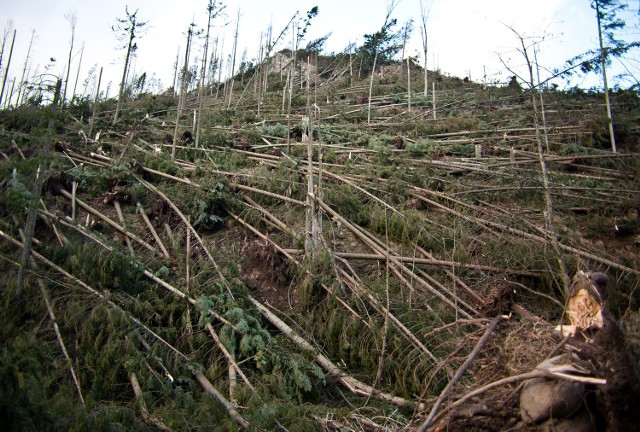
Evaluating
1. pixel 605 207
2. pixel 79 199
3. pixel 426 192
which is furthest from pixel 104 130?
pixel 605 207

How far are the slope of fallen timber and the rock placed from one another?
4cm

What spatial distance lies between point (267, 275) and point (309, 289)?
88 cm

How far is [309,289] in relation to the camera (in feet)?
15.9

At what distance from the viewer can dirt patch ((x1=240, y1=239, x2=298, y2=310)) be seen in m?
5.15

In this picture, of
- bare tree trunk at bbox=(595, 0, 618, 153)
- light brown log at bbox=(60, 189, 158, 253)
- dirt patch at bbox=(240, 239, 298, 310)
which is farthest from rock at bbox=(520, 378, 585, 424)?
bare tree trunk at bbox=(595, 0, 618, 153)

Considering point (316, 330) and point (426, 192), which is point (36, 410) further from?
point (426, 192)

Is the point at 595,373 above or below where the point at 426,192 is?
below

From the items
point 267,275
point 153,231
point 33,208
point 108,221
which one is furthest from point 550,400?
point 108,221

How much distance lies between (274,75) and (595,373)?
1363 inches

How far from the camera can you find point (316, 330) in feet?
15.1

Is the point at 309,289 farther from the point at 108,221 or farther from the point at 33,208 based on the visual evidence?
the point at 108,221

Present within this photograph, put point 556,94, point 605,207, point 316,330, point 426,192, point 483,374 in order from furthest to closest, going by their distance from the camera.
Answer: point 556,94 → point 426,192 → point 605,207 → point 316,330 → point 483,374

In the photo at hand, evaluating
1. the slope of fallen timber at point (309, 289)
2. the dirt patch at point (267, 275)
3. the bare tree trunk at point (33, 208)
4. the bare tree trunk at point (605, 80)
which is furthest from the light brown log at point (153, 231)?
the bare tree trunk at point (605, 80)

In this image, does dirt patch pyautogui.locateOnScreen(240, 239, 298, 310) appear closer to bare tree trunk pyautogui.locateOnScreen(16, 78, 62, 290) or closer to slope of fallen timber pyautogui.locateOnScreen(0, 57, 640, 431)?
slope of fallen timber pyautogui.locateOnScreen(0, 57, 640, 431)
